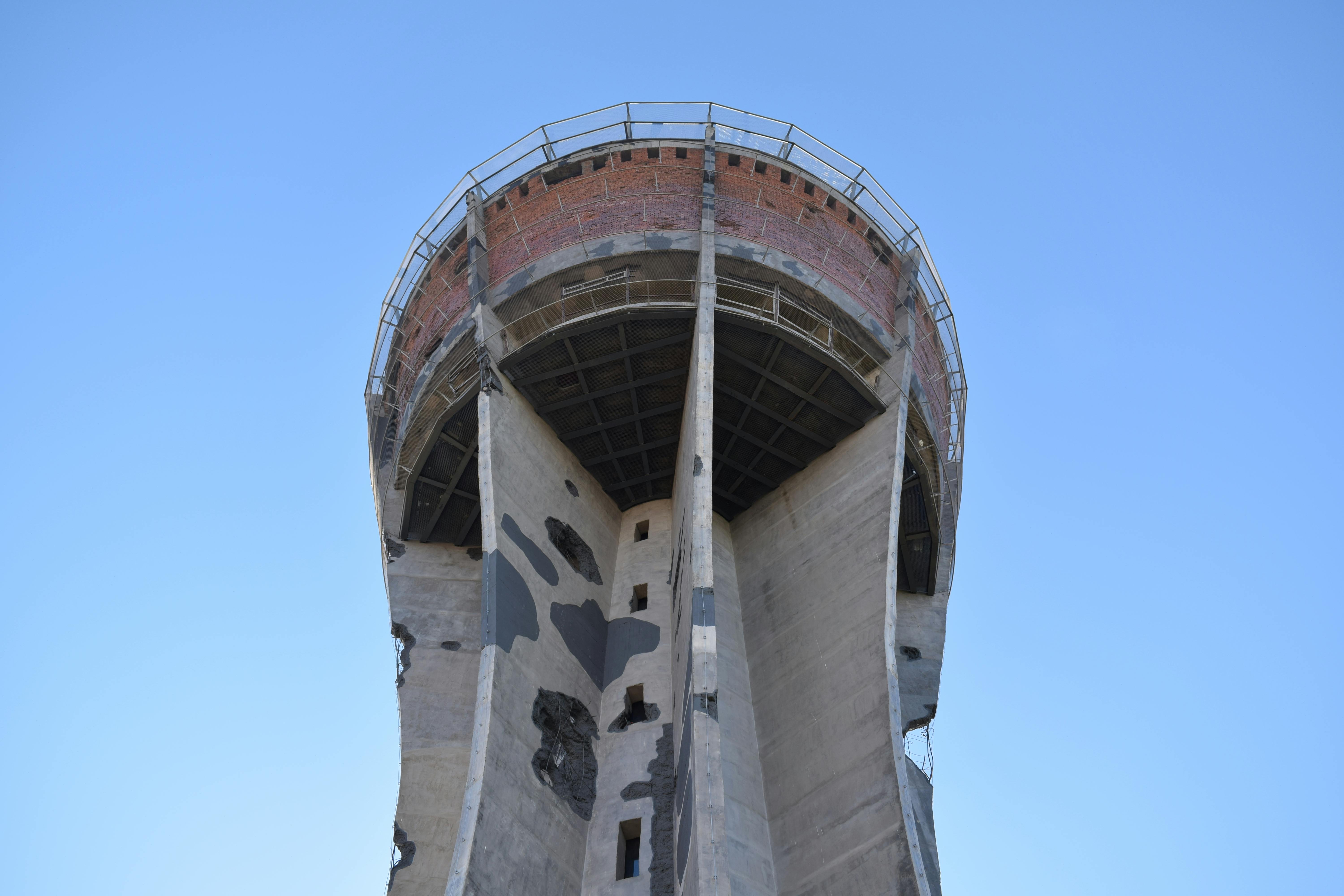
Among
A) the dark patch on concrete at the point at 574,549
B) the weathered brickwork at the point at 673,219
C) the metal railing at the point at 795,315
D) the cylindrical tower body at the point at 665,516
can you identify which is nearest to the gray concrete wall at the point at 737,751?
the cylindrical tower body at the point at 665,516

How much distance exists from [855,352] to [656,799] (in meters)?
8.14

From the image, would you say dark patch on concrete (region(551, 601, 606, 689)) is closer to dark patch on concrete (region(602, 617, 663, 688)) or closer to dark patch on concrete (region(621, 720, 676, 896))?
dark patch on concrete (region(602, 617, 663, 688))

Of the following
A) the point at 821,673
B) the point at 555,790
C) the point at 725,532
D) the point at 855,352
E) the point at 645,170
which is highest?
the point at 645,170

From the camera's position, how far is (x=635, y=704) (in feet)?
57.4

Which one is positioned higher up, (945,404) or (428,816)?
(945,404)

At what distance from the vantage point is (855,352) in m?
20.0

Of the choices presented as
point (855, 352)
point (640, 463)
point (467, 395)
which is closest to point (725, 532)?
point (640, 463)

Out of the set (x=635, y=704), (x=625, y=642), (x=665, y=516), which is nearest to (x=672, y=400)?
(x=665, y=516)

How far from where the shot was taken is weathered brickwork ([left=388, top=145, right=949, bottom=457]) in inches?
774

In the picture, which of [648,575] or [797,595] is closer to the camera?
[797,595]

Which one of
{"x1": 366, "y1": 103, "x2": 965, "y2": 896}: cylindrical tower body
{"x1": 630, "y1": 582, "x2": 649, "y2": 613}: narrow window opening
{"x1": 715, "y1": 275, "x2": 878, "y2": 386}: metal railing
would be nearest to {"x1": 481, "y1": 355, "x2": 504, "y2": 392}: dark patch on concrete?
{"x1": 366, "y1": 103, "x2": 965, "y2": 896}: cylindrical tower body

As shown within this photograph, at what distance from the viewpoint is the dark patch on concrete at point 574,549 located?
60.7 feet

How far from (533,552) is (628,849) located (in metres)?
4.39

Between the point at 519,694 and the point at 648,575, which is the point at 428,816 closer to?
the point at 519,694
